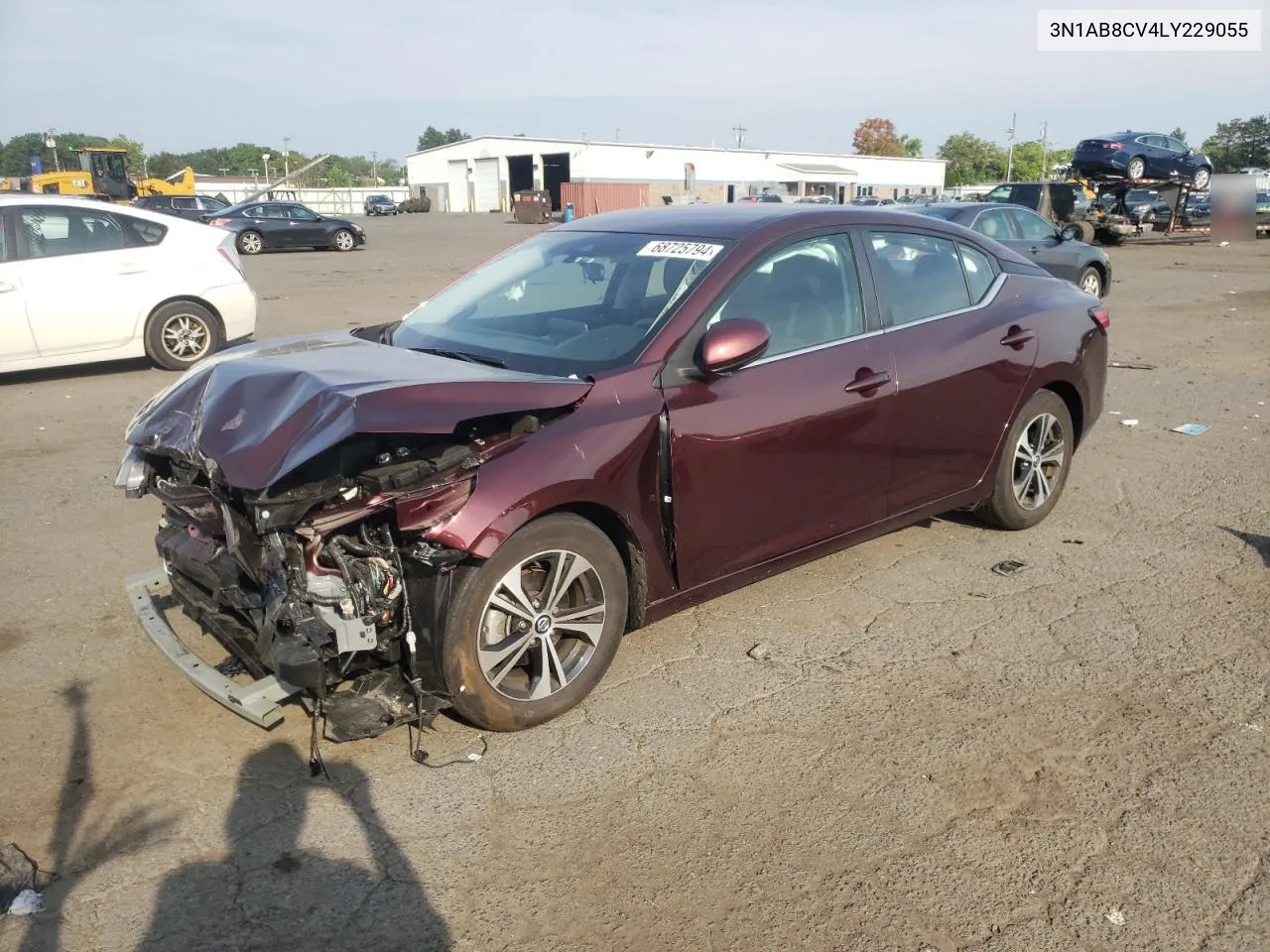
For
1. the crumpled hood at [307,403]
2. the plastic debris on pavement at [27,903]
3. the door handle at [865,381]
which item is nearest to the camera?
the plastic debris on pavement at [27,903]

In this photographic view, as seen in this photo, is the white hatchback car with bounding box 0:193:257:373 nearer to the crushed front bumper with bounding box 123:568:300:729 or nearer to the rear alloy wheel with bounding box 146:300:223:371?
the rear alloy wheel with bounding box 146:300:223:371

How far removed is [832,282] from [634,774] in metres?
2.31

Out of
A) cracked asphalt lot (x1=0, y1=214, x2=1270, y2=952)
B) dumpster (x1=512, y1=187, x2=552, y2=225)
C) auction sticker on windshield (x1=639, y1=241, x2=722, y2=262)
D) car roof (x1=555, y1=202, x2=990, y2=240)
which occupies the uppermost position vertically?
dumpster (x1=512, y1=187, x2=552, y2=225)

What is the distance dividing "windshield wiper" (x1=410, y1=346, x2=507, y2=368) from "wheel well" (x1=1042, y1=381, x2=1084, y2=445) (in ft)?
10.1

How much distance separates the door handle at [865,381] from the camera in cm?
432

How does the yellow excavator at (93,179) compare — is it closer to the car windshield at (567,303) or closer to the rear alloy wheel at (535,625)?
the car windshield at (567,303)

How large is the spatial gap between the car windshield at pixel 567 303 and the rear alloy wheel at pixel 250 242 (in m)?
Result: 26.3

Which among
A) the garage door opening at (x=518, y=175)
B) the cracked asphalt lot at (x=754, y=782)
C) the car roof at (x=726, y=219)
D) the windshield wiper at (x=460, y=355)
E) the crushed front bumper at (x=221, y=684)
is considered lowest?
the cracked asphalt lot at (x=754, y=782)

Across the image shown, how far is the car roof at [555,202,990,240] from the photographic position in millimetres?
4340

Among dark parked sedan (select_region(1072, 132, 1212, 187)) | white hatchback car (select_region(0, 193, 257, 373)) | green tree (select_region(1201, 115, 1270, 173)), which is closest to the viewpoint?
white hatchback car (select_region(0, 193, 257, 373))

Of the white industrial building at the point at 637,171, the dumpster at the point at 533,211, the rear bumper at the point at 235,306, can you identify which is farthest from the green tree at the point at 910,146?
the rear bumper at the point at 235,306

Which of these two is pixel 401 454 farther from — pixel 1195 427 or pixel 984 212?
pixel 984 212

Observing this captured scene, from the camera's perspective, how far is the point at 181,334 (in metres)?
10.2

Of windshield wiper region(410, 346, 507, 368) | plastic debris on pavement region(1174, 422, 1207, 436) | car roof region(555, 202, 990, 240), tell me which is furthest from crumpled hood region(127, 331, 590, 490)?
plastic debris on pavement region(1174, 422, 1207, 436)
